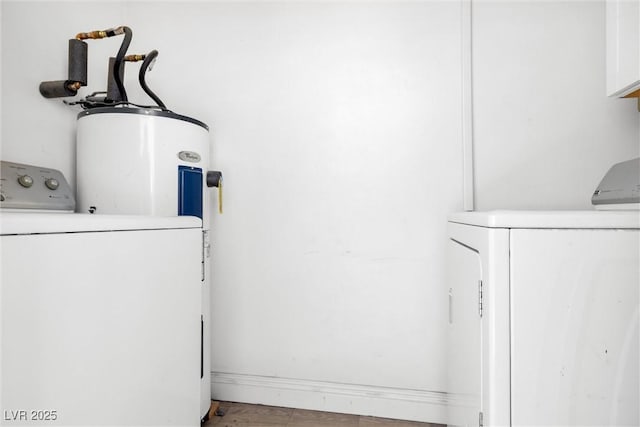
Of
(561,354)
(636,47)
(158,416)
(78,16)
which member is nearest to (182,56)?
(78,16)

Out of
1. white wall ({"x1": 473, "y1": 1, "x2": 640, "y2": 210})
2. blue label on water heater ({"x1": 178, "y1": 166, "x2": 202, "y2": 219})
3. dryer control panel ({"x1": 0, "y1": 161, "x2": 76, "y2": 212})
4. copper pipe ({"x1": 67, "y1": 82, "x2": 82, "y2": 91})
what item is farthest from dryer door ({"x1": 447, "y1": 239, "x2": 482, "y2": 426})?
copper pipe ({"x1": 67, "y1": 82, "x2": 82, "y2": 91})

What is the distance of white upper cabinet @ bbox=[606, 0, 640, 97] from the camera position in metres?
0.90

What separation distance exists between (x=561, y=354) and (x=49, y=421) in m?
0.89

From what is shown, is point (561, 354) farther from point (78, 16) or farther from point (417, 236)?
point (78, 16)

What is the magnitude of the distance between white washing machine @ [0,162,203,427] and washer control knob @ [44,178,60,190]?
0.05m

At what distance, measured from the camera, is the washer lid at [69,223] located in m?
0.55

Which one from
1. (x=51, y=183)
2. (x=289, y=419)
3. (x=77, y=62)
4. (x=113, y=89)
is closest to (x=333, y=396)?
(x=289, y=419)

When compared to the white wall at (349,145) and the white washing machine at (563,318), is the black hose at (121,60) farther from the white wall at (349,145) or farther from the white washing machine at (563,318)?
the white washing machine at (563,318)

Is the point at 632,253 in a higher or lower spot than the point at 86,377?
higher

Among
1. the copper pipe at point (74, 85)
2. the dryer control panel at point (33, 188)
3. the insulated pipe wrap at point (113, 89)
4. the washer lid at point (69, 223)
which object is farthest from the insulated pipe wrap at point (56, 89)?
the washer lid at point (69, 223)

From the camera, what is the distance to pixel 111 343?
73 cm

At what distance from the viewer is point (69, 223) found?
2.12ft

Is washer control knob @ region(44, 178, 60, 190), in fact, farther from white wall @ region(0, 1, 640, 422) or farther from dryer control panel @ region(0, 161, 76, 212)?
white wall @ region(0, 1, 640, 422)

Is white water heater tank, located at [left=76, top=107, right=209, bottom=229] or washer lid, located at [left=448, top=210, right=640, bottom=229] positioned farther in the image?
white water heater tank, located at [left=76, top=107, right=209, bottom=229]
